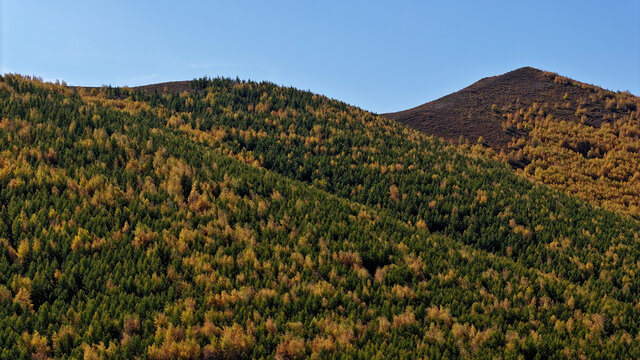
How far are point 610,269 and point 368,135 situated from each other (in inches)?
541

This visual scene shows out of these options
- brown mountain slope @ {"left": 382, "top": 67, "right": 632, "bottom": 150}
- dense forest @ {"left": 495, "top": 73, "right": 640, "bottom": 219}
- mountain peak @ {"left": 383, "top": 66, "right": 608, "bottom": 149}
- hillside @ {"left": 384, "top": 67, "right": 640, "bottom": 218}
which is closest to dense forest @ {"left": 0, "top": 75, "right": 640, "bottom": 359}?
dense forest @ {"left": 495, "top": 73, "right": 640, "bottom": 219}

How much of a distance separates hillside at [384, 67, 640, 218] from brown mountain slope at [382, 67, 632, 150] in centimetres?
7

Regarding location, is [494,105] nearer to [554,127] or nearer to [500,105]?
[500,105]

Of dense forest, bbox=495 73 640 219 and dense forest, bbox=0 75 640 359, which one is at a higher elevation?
dense forest, bbox=495 73 640 219

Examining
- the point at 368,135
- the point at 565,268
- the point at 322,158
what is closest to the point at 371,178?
the point at 322,158

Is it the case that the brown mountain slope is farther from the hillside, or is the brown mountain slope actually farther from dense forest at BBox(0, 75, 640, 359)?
dense forest at BBox(0, 75, 640, 359)

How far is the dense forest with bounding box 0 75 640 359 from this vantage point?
6.29 m

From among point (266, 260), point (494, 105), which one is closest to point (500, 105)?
point (494, 105)

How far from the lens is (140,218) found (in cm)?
936

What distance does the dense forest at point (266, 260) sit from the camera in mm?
6293

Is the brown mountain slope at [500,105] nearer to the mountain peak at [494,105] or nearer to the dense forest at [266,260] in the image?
the mountain peak at [494,105]

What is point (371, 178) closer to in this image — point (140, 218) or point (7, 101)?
point (140, 218)

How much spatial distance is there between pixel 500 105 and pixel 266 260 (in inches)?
1414

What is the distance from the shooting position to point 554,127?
3231cm
